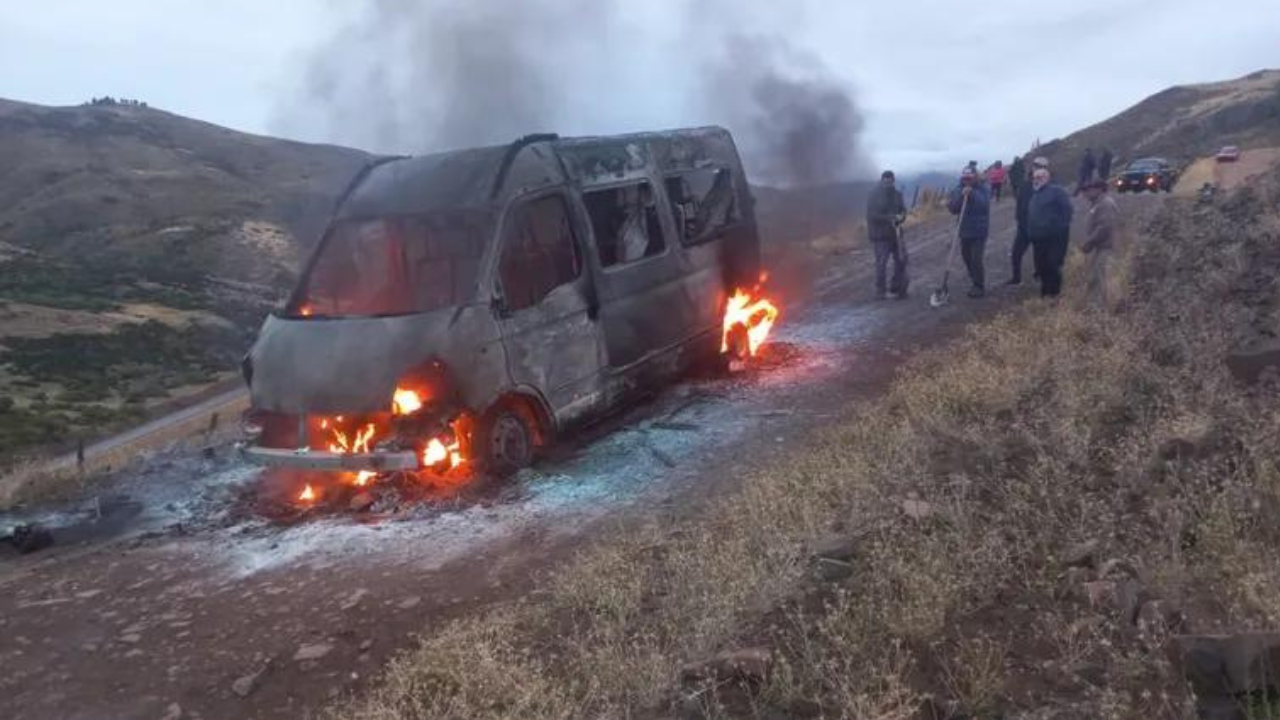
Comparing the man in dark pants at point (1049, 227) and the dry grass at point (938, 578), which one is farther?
the man in dark pants at point (1049, 227)

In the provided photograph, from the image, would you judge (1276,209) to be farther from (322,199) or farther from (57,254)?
(322,199)

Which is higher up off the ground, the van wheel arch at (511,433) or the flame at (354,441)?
the flame at (354,441)

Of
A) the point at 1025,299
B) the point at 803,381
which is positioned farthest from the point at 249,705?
the point at 1025,299

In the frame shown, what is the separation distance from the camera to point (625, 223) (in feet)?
28.4

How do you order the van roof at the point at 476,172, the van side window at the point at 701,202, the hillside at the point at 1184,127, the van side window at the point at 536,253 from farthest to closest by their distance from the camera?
the hillside at the point at 1184,127 < the van side window at the point at 701,202 < the van roof at the point at 476,172 < the van side window at the point at 536,253

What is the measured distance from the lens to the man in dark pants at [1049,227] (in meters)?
11.5

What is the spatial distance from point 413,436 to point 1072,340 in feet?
19.7

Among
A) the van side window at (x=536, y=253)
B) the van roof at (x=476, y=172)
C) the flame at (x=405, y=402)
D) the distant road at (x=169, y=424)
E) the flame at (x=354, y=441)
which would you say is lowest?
the distant road at (x=169, y=424)

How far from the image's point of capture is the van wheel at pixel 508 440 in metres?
6.99

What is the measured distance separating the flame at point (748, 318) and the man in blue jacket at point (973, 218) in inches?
151

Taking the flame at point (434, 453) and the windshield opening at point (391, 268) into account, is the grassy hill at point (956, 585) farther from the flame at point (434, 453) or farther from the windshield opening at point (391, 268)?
the windshield opening at point (391, 268)

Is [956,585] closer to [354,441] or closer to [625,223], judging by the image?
[354,441]

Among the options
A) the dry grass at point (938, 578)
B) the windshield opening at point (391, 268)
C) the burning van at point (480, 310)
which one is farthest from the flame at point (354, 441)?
the dry grass at point (938, 578)

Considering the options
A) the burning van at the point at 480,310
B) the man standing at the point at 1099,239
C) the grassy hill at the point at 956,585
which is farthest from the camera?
the man standing at the point at 1099,239
